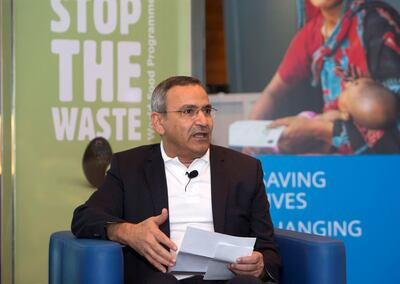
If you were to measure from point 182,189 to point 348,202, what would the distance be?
1.79 metres

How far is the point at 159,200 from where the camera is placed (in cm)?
299

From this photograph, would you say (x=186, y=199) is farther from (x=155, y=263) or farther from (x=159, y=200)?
(x=155, y=263)

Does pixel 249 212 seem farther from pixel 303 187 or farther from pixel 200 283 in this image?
pixel 303 187

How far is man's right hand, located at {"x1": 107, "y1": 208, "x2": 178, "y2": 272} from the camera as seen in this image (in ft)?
8.79

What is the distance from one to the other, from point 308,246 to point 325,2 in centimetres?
210

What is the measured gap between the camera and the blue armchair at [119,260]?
2662 mm

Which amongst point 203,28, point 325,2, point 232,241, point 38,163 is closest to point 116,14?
point 203,28

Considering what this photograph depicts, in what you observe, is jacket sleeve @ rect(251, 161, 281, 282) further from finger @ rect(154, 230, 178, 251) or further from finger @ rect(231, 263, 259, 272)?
finger @ rect(154, 230, 178, 251)

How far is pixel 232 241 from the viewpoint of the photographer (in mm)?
2719

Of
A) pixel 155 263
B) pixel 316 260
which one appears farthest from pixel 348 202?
pixel 155 263

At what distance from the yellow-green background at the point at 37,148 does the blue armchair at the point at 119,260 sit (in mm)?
1197

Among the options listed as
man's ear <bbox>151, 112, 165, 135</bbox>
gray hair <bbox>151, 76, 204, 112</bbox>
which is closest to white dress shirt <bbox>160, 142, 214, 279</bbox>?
man's ear <bbox>151, 112, 165, 135</bbox>

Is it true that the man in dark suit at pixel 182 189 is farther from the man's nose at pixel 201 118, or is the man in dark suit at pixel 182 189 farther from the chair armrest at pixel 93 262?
the chair armrest at pixel 93 262

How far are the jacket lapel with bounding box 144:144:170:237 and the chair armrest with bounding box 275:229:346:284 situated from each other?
53 centimetres
